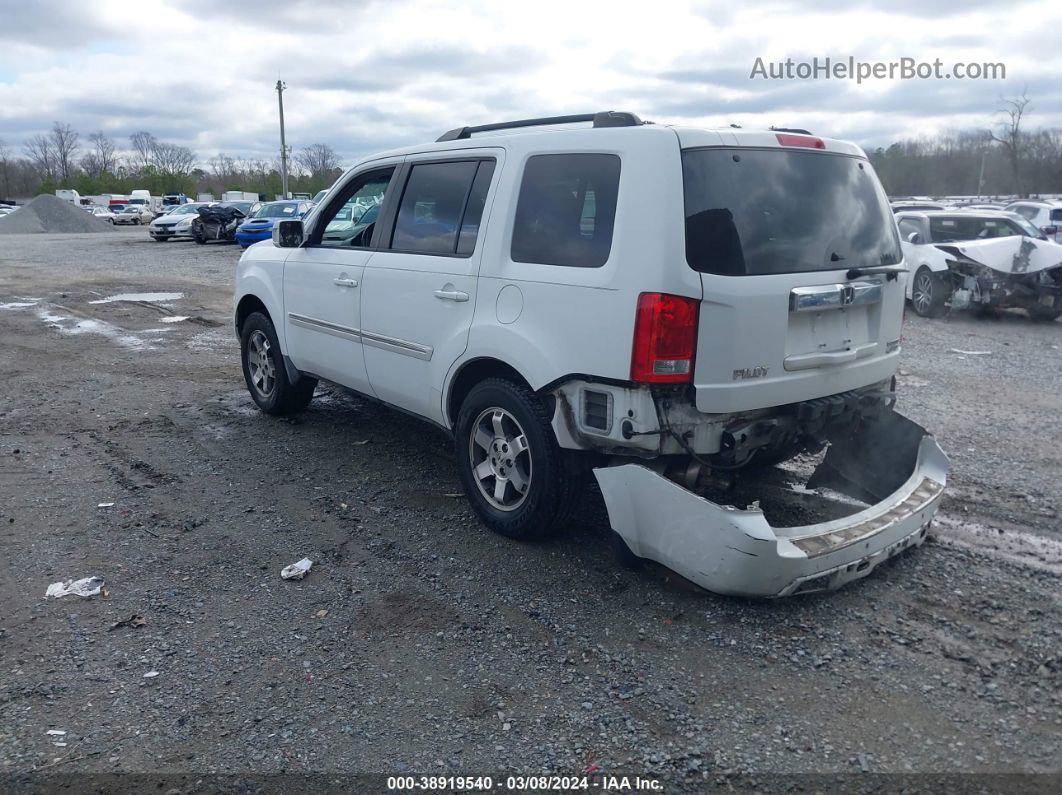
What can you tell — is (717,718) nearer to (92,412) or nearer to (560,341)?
(560,341)

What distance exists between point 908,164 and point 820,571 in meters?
54.9

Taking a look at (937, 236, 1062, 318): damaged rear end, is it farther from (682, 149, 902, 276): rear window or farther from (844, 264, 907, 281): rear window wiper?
(682, 149, 902, 276): rear window

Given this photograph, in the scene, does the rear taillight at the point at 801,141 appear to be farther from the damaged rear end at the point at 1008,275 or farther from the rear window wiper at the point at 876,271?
the damaged rear end at the point at 1008,275

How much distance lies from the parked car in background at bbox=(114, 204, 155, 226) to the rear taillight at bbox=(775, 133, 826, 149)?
59.7m

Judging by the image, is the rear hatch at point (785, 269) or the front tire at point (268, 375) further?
the front tire at point (268, 375)

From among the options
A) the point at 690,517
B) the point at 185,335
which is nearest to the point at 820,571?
the point at 690,517

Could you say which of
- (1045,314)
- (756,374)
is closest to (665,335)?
(756,374)

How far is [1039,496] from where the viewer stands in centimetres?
540

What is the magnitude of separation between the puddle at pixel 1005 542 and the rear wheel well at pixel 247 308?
16.4 ft

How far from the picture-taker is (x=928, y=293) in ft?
43.9

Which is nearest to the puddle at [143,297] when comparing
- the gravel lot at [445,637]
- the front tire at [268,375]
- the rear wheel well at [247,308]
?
the rear wheel well at [247,308]

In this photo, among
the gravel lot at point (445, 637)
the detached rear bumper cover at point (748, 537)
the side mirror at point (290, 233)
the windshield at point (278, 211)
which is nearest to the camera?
the gravel lot at point (445, 637)

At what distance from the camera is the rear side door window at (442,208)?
4.79 metres

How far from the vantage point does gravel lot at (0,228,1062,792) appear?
306 cm
